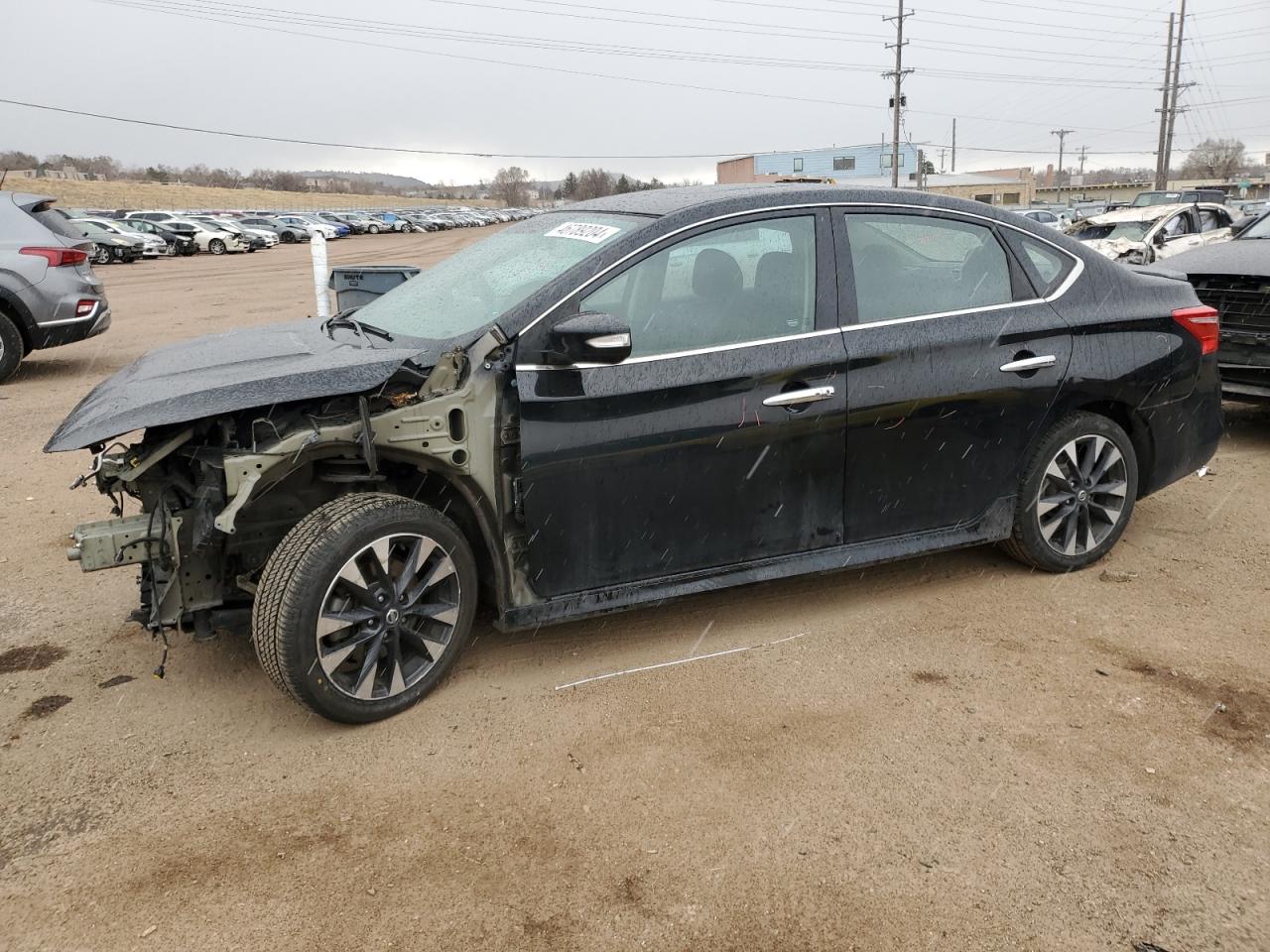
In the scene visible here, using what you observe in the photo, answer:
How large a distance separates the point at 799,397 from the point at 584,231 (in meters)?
1.09

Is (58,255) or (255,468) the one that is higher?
(58,255)

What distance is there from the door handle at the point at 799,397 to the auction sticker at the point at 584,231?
0.88 metres

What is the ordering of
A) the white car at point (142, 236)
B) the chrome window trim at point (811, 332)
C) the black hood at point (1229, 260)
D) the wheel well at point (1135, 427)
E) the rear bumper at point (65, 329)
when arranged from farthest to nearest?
the white car at point (142, 236), the rear bumper at point (65, 329), the black hood at point (1229, 260), the wheel well at point (1135, 427), the chrome window trim at point (811, 332)

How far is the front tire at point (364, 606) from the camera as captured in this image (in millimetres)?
3160

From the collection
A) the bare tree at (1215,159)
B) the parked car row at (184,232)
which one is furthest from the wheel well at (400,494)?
the bare tree at (1215,159)

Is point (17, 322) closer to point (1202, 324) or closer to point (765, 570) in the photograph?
point (765, 570)

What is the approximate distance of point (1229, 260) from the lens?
721 cm

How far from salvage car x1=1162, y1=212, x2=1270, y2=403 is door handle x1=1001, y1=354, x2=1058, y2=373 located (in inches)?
137

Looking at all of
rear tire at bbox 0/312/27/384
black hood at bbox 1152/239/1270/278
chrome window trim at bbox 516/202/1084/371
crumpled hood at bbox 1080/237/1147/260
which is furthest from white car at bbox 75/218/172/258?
chrome window trim at bbox 516/202/1084/371

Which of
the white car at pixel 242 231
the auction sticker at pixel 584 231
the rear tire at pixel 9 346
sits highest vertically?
the white car at pixel 242 231

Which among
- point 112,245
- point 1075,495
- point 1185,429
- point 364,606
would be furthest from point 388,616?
point 112,245

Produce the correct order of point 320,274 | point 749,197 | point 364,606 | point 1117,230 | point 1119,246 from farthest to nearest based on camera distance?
point 1117,230 → point 1119,246 → point 320,274 → point 749,197 → point 364,606

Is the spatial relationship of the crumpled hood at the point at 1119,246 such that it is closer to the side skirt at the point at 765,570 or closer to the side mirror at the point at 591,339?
the side skirt at the point at 765,570

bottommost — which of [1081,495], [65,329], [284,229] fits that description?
[1081,495]
